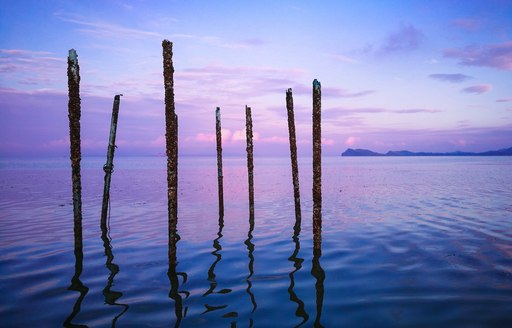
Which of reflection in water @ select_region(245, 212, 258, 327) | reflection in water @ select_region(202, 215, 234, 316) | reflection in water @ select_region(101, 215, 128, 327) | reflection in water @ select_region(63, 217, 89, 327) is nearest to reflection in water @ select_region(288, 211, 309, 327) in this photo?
reflection in water @ select_region(245, 212, 258, 327)

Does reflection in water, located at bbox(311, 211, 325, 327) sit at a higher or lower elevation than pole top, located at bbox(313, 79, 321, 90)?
lower

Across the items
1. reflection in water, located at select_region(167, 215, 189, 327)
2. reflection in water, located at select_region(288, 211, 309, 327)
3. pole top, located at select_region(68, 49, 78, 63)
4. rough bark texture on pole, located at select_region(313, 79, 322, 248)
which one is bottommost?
reflection in water, located at select_region(288, 211, 309, 327)

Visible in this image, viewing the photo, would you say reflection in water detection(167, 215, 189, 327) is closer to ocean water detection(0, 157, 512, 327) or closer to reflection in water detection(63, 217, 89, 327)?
ocean water detection(0, 157, 512, 327)

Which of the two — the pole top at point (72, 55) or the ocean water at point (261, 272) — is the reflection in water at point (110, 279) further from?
the pole top at point (72, 55)

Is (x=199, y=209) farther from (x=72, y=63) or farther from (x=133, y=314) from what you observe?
(x=133, y=314)

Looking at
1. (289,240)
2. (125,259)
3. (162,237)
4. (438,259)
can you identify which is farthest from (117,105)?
(438,259)

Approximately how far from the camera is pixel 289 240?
46.8 feet

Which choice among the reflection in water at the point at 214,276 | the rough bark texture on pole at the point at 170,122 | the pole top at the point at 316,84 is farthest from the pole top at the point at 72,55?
the reflection in water at the point at 214,276

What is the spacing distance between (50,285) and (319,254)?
792 centimetres

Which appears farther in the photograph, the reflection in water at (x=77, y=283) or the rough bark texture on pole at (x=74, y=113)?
the rough bark texture on pole at (x=74, y=113)

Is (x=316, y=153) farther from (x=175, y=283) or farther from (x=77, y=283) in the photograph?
(x=77, y=283)

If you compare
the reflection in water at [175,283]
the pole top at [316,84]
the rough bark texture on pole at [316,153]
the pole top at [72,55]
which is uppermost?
the pole top at [72,55]

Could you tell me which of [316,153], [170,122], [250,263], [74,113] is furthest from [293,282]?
[74,113]

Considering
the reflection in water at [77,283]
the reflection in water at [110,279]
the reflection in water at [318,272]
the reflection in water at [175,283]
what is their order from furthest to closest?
the reflection in water at [110,279]
the reflection in water at [318,272]
the reflection in water at [175,283]
the reflection in water at [77,283]
